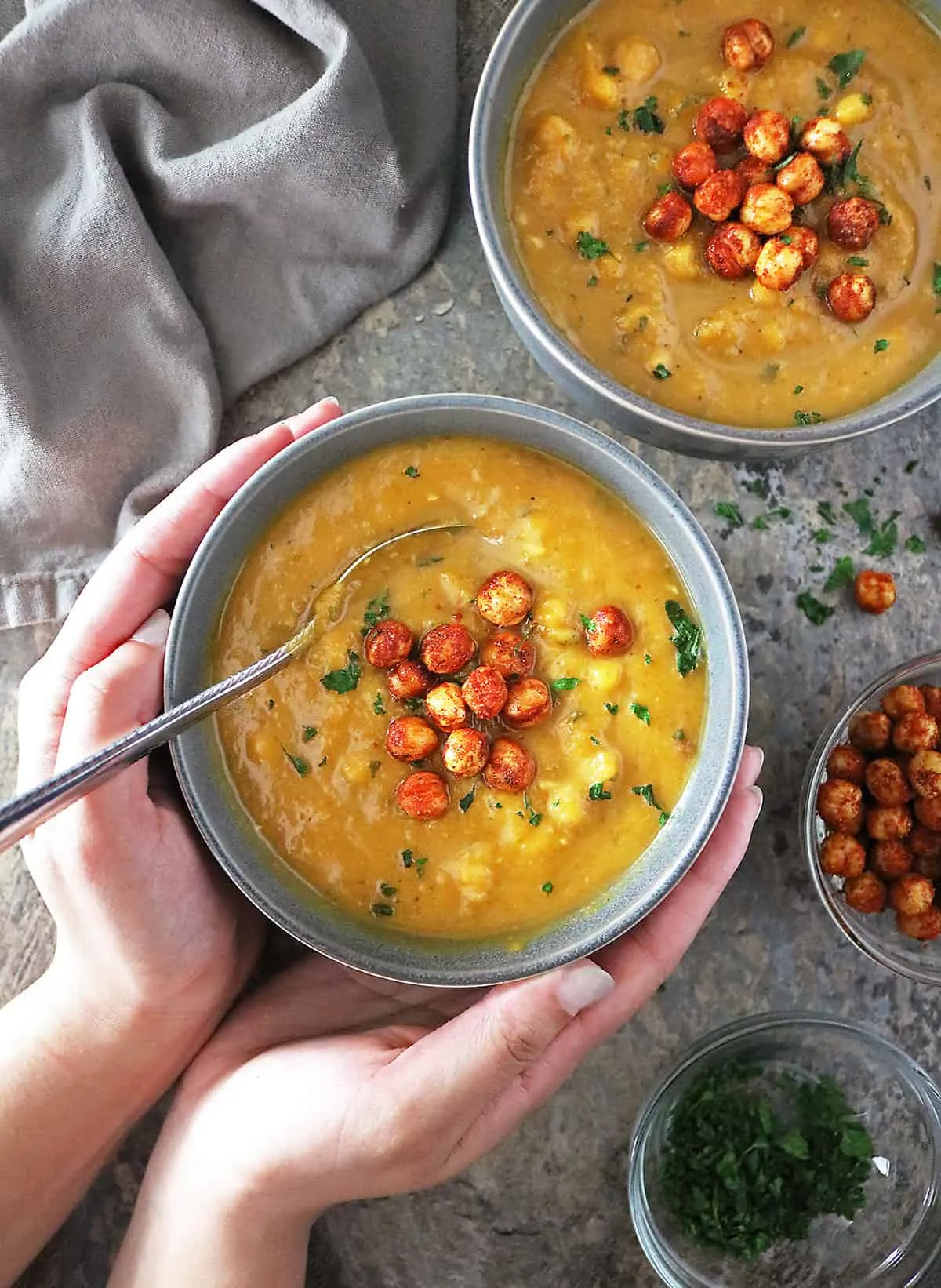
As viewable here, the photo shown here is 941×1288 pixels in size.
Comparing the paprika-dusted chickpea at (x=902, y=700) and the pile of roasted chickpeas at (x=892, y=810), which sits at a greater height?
the paprika-dusted chickpea at (x=902, y=700)

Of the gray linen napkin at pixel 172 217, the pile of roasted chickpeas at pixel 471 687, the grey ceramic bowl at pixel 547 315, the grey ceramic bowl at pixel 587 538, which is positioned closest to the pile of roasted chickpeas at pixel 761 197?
the grey ceramic bowl at pixel 547 315

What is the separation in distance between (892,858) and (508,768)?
92 centimetres

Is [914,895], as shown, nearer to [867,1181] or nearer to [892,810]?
[892,810]

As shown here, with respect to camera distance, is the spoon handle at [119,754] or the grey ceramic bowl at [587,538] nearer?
the spoon handle at [119,754]

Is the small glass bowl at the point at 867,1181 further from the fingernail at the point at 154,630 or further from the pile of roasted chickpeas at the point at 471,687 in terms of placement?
the fingernail at the point at 154,630

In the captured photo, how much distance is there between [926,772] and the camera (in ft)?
7.86

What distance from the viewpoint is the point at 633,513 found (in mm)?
2119

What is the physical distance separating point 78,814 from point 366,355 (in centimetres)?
111

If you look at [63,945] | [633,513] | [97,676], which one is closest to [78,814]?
[97,676]

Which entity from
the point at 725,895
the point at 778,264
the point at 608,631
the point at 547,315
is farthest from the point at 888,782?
the point at 547,315

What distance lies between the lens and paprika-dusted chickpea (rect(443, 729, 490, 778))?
201 cm

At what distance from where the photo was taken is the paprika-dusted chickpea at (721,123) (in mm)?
2148

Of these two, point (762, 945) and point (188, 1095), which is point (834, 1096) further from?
point (188, 1095)

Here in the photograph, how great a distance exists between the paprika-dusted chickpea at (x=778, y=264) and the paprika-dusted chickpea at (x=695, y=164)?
0.16 m
